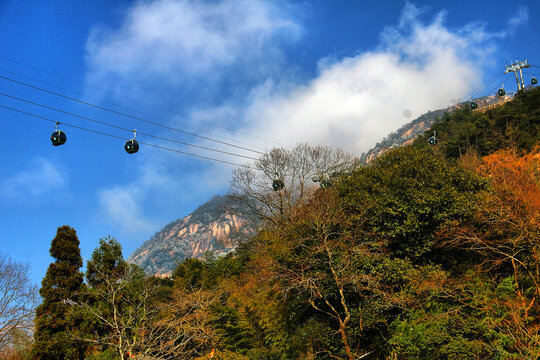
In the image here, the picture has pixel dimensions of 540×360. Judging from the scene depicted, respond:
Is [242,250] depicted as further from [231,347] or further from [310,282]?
[310,282]

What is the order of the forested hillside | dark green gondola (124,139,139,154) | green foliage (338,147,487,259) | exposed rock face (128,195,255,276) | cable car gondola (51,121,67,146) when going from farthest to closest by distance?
exposed rock face (128,195,255,276)
green foliage (338,147,487,259)
the forested hillside
dark green gondola (124,139,139,154)
cable car gondola (51,121,67,146)

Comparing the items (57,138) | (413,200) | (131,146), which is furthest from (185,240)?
(57,138)

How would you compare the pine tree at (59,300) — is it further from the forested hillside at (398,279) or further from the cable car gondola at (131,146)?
the cable car gondola at (131,146)

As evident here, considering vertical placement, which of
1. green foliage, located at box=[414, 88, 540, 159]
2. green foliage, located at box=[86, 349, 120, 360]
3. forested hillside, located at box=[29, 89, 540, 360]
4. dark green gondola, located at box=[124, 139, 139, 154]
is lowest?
green foliage, located at box=[86, 349, 120, 360]

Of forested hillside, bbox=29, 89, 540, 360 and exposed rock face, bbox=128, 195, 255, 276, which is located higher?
exposed rock face, bbox=128, 195, 255, 276

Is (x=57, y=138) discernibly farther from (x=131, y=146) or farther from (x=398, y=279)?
(x=398, y=279)

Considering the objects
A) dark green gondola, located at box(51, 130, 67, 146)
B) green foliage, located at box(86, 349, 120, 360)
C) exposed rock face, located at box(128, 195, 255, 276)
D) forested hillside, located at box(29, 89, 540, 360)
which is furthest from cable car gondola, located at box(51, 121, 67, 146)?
exposed rock face, located at box(128, 195, 255, 276)

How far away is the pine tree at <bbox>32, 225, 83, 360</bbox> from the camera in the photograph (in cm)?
1420

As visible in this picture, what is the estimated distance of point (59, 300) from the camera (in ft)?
49.7

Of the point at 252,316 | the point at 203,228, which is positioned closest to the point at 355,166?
the point at 252,316

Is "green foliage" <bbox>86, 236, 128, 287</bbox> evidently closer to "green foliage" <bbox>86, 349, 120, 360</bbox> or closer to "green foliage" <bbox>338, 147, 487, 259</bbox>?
"green foliage" <bbox>86, 349, 120, 360</bbox>

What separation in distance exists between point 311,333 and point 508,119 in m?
30.6

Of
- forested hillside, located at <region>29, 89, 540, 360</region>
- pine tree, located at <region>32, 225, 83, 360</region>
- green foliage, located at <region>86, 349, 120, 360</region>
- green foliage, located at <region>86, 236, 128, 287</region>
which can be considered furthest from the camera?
green foliage, located at <region>86, 236, 128, 287</region>

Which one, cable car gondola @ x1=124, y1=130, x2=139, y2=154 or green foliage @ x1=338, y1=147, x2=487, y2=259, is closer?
cable car gondola @ x1=124, y1=130, x2=139, y2=154
